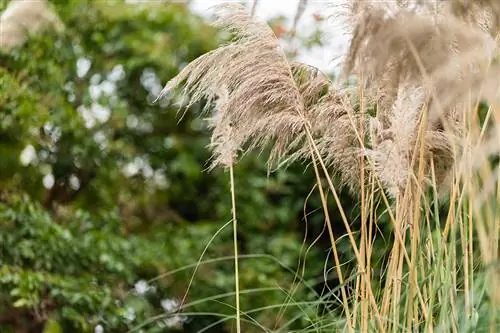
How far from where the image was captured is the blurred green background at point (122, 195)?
484cm

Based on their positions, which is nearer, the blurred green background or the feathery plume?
the feathery plume

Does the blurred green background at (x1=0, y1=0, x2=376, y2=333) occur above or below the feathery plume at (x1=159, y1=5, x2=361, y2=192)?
below

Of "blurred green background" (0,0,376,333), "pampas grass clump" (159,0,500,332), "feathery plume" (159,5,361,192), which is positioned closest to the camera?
"pampas grass clump" (159,0,500,332)

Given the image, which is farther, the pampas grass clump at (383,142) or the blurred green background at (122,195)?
the blurred green background at (122,195)

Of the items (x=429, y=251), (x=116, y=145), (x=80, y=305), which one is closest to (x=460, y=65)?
(x=429, y=251)

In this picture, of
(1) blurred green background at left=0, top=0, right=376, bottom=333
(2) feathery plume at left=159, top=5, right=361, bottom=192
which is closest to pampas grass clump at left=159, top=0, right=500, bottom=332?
(2) feathery plume at left=159, top=5, right=361, bottom=192

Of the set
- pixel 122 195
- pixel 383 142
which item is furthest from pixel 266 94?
pixel 122 195

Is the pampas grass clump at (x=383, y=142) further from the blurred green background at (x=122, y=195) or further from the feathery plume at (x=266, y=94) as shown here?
the blurred green background at (x=122, y=195)

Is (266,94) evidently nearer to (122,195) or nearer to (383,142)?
(383,142)

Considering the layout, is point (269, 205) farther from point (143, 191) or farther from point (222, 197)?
point (143, 191)

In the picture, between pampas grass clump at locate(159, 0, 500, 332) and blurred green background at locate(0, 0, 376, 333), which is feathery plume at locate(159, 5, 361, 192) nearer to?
pampas grass clump at locate(159, 0, 500, 332)

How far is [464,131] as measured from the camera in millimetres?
2434

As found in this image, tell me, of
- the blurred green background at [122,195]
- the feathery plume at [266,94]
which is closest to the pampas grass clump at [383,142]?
the feathery plume at [266,94]

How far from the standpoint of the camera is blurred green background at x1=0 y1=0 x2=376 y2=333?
4.84 m
